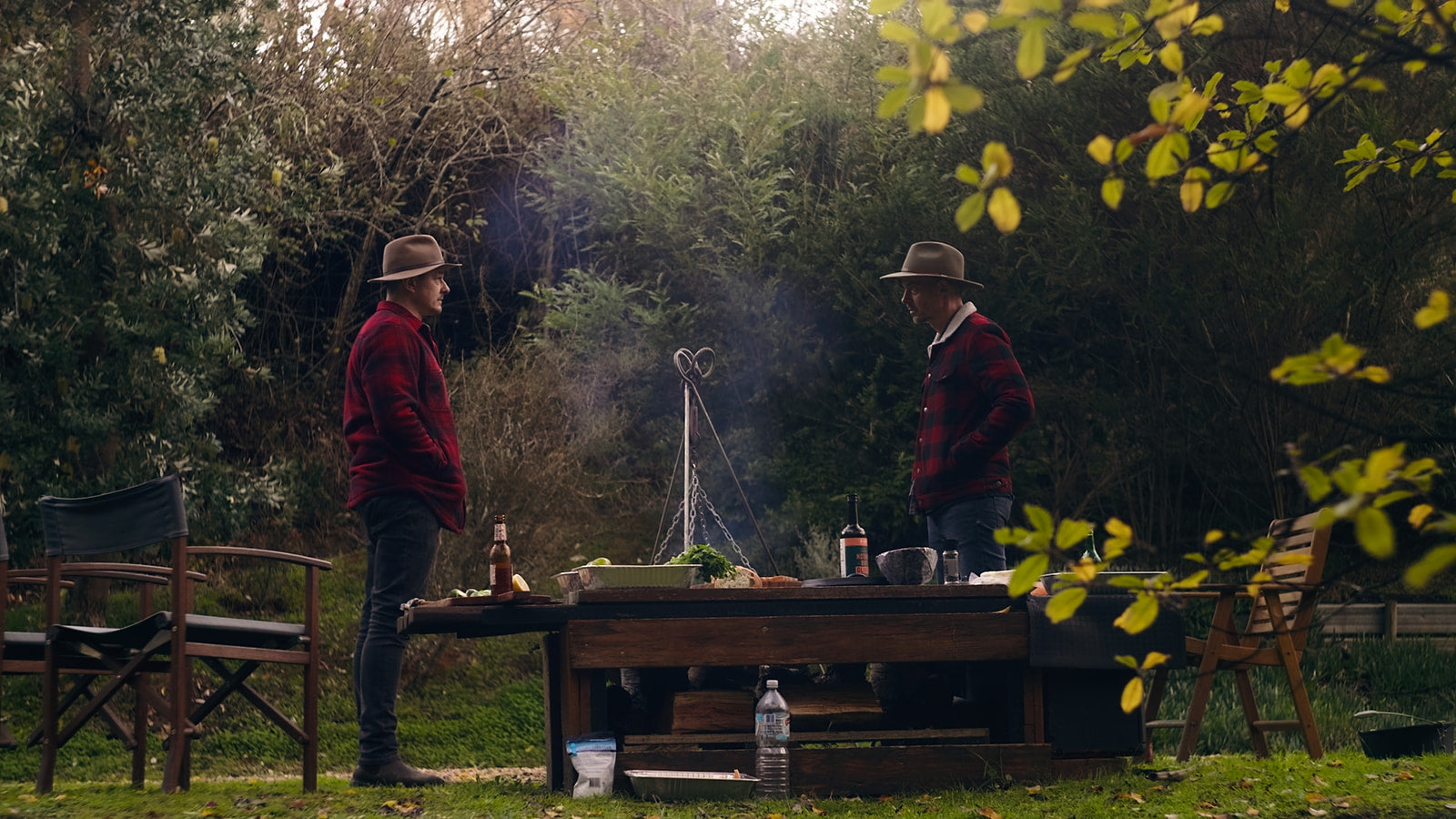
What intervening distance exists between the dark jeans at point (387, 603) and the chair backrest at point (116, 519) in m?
0.58

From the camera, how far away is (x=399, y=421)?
419 centimetres

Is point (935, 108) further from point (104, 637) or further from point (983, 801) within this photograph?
point (104, 637)

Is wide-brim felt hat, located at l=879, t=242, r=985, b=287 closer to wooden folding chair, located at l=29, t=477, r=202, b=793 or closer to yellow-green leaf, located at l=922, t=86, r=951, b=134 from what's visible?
wooden folding chair, located at l=29, t=477, r=202, b=793

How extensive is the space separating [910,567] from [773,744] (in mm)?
718

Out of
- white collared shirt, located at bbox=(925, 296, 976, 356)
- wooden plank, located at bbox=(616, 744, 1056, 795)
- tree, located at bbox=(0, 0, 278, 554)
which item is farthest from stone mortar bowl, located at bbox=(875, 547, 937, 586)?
tree, located at bbox=(0, 0, 278, 554)

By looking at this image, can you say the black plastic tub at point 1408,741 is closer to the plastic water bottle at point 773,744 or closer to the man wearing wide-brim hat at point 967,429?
the man wearing wide-brim hat at point 967,429

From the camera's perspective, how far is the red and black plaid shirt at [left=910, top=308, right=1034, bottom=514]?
4391mm

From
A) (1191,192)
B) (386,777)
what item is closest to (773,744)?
(386,777)

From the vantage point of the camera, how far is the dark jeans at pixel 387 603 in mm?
4184

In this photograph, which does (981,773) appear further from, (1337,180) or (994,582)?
(1337,180)

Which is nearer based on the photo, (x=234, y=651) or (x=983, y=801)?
(x=983, y=801)

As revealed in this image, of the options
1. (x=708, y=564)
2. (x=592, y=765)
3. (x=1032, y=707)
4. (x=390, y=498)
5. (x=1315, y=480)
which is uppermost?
(x=390, y=498)

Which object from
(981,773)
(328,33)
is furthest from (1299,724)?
Answer: (328,33)

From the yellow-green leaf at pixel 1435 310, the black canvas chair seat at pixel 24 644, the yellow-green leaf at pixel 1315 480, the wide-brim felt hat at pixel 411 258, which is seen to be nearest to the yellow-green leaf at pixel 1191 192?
the yellow-green leaf at pixel 1435 310
